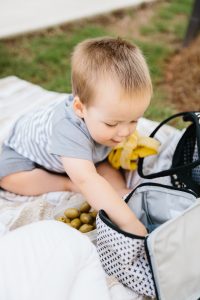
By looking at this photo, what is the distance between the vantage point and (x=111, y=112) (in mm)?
1276

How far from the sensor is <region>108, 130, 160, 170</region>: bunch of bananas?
1635 mm

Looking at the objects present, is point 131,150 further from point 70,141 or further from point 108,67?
point 108,67

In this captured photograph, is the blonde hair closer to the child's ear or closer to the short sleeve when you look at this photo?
the child's ear

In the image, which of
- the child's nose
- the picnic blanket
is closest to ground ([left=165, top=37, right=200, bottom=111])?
the picnic blanket

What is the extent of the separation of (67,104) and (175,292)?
0.74 metres

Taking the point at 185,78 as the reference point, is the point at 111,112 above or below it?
above

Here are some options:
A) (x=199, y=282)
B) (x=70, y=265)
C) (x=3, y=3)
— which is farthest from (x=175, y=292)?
(x=3, y=3)

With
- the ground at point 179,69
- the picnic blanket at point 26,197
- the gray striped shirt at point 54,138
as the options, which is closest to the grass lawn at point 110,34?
the ground at point 179,69

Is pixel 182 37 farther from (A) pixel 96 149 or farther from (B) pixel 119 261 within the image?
(B) pixel 119 261

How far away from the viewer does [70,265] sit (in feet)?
3.41

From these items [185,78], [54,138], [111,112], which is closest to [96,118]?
[111,112]

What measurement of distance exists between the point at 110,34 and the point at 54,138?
6.76 ft

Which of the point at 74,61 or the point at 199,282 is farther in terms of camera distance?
the point at 74,61

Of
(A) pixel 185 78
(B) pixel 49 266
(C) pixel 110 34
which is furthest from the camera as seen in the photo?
(C) pixel 110 34
